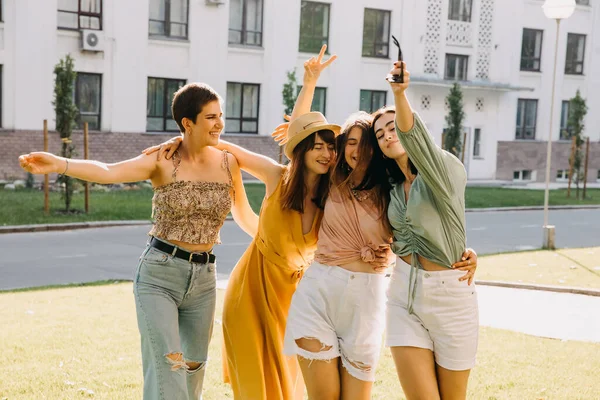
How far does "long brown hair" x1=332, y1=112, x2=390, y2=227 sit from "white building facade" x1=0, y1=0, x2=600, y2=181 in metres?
22.7

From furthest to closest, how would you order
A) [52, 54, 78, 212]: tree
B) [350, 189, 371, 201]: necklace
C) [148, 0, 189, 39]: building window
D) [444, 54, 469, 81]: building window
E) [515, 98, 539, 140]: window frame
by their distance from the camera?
[515, 98, 539, 140]: window frame
[444, 54, 469, 81]: building window
[148, 0, 189, 39]: building window
[52, 54, 78, 212]: tree
[350, 189, 371, 201]: necklace

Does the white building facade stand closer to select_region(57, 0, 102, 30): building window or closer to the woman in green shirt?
select_region(57, 0, 102, 30): building window

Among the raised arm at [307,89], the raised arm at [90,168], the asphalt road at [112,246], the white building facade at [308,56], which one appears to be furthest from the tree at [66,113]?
the raised arm at [90,168]

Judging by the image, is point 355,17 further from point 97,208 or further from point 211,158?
point 211,158

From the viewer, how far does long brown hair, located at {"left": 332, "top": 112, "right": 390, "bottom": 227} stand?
4.46m

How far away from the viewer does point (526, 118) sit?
3875 cm

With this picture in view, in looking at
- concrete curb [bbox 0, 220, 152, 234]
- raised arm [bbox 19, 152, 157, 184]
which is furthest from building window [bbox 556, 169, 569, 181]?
raised arm [bbox 19, 152, 157, 184]

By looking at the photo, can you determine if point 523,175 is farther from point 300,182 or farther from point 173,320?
point 173,320

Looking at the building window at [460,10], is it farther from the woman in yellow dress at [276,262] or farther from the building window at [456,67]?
the woman in yellow dress at [276,262]

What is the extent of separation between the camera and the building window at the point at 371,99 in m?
33.7

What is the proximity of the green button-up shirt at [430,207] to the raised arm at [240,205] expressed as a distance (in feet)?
4.09

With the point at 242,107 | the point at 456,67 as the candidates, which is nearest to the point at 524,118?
the point at 456,67

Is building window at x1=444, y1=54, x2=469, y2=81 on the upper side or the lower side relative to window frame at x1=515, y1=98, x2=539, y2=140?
upper

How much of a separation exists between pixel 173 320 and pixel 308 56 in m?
27.6
